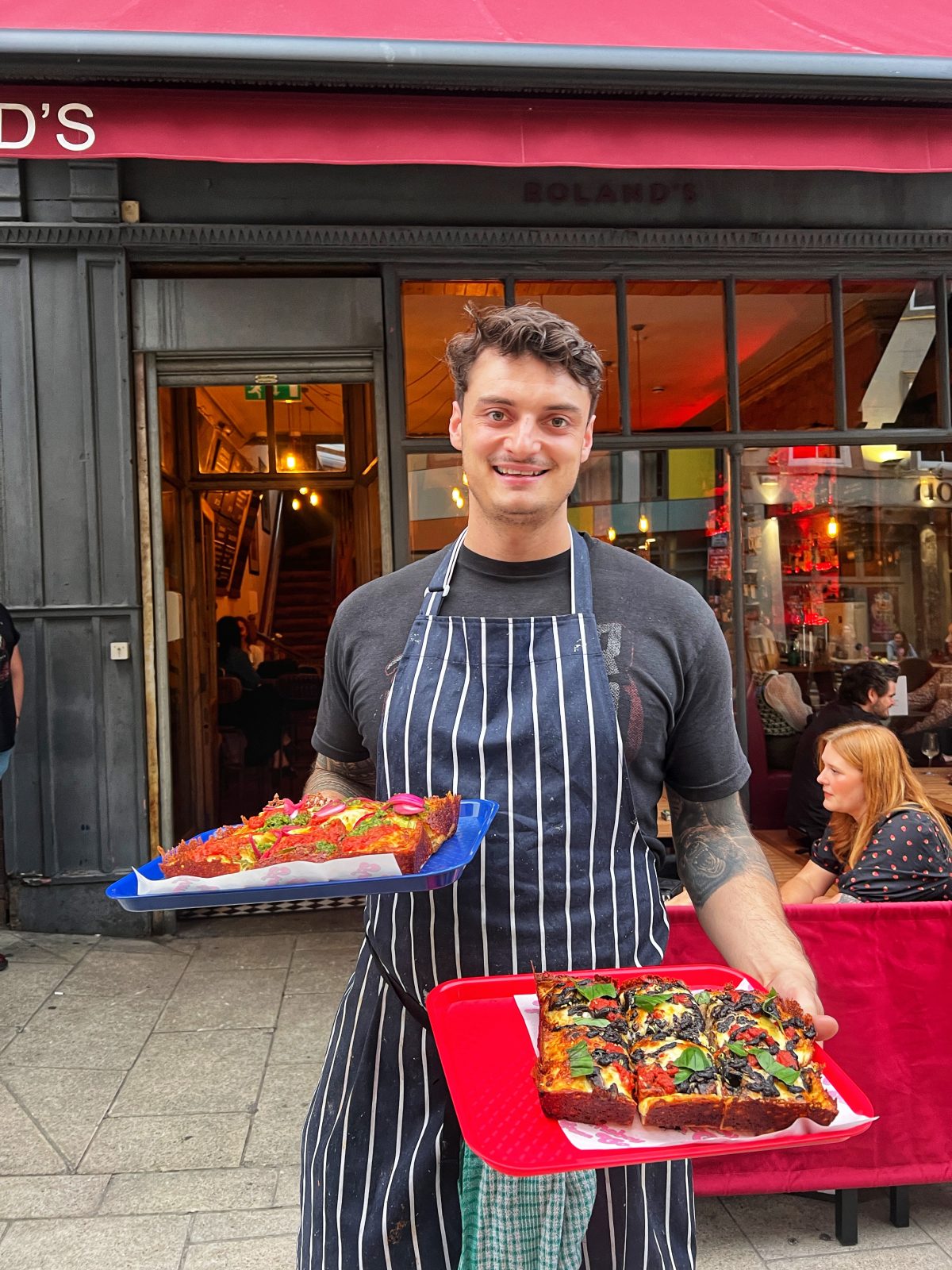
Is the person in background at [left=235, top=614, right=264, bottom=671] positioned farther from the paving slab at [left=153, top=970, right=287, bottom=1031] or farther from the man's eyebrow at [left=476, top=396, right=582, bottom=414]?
the man's eyebrow at [left=476, top=396, right=582, bottom=414]

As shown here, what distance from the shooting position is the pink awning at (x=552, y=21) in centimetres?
426

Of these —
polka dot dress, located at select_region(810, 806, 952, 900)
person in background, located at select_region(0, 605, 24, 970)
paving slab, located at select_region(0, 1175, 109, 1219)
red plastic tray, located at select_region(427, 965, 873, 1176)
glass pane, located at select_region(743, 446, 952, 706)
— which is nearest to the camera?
red plastic tray, located at select_region(427, 965, 873, 1176)

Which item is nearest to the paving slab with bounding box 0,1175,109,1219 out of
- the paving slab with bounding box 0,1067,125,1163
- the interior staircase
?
the paving slab with bounding box 0,1067,125,1163

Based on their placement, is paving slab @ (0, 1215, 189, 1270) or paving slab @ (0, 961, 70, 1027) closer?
paving slab @ (0, 1215, 189, 1270)

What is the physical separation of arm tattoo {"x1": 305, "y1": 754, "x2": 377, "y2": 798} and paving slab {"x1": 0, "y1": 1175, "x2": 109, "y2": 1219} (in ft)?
6.41

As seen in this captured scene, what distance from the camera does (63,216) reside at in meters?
5.60

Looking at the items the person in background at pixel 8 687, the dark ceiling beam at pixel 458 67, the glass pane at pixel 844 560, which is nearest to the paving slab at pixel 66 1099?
the person in background at pixel 8 687

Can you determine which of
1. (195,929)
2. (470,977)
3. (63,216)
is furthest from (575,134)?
(195,929)

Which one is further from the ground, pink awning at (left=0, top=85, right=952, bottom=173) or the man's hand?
pink awning at (left=0, top=85, right=952, bottom=173)

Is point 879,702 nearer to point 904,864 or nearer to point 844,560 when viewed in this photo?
point 844,560

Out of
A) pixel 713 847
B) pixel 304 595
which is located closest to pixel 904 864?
pixel 713 847

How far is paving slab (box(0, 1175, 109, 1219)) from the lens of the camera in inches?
128

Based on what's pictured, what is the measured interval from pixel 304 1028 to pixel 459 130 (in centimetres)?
398

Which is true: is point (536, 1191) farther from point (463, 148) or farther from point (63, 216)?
point (63, 216)
